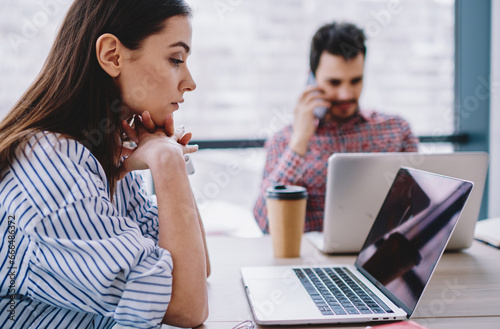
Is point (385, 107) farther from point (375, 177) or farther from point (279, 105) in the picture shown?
point (375, 177)

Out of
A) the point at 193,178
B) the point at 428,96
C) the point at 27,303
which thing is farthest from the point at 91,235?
the point at 428,96

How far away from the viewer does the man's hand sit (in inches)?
70.4

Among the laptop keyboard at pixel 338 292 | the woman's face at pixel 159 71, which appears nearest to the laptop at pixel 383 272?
the laptop keyboard at pixel 338 292

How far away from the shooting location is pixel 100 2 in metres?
0.83

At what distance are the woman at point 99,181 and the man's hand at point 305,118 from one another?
0.92m

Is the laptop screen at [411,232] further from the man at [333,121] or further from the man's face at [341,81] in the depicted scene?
the man's face at [341,81]

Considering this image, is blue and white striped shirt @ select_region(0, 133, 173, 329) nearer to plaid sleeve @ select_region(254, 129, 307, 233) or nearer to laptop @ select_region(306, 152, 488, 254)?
laptop @ select_region(306, 152, 488, 254)

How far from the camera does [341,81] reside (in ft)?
6.05

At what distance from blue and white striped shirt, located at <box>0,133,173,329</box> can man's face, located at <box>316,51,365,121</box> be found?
1326 mm

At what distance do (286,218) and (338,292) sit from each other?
0.97ft

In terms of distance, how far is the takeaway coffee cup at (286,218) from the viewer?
1063 millimetres

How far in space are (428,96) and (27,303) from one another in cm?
278

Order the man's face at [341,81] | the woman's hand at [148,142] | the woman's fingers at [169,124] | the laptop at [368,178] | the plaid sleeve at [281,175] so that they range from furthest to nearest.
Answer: the man's face at [341,81], the plaid sleeve at [281,175], the laptop at [368,178], the woman's fingers at [169,124], the woman's hand at [148,142]

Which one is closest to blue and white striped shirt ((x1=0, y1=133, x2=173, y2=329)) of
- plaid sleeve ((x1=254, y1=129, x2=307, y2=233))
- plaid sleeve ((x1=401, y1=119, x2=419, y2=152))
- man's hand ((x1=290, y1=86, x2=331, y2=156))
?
plaid sleeve ((x1=254, y1=129, x2=307, y2=233))
